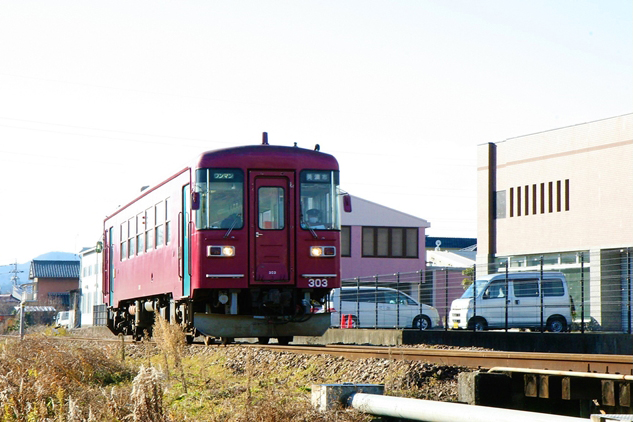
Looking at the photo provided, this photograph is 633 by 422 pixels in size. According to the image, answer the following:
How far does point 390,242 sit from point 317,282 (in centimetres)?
3810

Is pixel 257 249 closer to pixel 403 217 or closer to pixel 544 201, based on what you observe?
pixel 544 201

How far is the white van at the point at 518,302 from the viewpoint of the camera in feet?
83.8

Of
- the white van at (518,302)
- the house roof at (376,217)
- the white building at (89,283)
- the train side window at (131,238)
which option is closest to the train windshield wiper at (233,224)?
the train side window at (131,238)

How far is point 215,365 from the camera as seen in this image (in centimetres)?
1184

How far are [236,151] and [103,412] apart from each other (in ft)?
24.9

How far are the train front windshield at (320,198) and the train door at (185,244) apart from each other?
178 centimetres

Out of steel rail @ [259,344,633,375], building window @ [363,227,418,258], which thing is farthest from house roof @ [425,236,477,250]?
steel rail @ [259,344,633,375]

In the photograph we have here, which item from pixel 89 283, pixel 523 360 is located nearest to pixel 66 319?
pixel 89 283

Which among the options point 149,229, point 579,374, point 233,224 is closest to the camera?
point 579,374

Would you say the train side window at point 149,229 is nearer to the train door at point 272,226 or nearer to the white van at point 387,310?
the train door at point 272,226

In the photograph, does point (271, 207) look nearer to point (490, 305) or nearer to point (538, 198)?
point (490, 305)

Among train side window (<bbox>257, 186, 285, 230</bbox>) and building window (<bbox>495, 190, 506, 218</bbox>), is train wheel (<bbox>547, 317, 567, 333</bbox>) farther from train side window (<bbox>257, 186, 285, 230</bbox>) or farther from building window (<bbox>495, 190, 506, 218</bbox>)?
building window (<bbox>495, 190, 506, 218</bbox>)

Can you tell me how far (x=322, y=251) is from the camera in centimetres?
1430

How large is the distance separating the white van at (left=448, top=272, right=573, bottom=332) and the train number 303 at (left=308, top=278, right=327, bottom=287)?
38.0 feet
